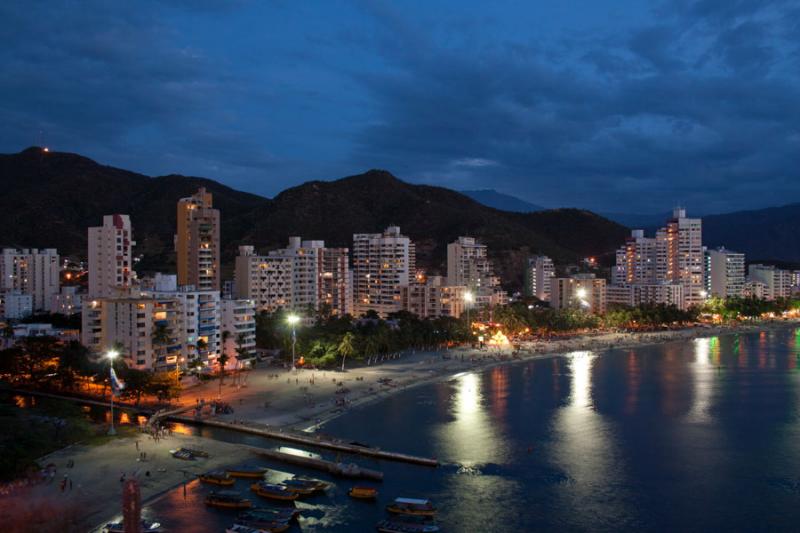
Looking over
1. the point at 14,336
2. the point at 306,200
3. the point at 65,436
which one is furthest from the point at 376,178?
the point at 65,436

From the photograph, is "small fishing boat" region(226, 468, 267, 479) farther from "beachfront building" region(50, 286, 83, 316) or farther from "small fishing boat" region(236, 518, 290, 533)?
"beachfront building" region(50, 286, 83, 316)

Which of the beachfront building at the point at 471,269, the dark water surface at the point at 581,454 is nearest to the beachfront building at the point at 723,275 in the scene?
the beachfront building at the point at 471,269

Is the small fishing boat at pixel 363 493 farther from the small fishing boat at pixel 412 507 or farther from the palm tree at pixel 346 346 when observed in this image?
the palm tree at pixel 346 346

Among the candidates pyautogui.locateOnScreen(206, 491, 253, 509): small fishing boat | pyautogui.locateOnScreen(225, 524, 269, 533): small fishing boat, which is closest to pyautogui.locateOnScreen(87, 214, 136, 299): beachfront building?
pyautogui.locateOnScreen(206, 491, 253, 509): small fishing boat

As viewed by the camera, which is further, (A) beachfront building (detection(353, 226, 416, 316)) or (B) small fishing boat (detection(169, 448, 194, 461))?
(A) beachfront building (detection(353, 226, 416, 316))

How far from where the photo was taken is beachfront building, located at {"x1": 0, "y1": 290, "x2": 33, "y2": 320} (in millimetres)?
64875

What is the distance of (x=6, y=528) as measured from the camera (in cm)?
1992

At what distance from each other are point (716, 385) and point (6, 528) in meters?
41.4

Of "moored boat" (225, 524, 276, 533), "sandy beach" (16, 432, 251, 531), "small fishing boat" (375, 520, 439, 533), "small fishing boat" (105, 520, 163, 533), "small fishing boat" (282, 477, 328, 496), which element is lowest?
"small fishing boat" (375, 520, 439, 533)

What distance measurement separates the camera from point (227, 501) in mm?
22766

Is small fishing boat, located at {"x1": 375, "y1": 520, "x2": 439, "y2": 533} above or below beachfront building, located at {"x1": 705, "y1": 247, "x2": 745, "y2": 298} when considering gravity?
below

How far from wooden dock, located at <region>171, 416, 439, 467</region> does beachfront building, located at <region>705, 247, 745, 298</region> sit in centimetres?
9290

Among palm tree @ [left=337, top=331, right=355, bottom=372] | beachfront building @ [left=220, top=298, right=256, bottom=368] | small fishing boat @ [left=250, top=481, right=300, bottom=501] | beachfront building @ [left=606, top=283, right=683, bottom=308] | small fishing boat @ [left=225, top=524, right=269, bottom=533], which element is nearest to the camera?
small fishing boat @ [left=225, top=524, right=269, bottom=533]

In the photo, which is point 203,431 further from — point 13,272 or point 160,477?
point 13,272
